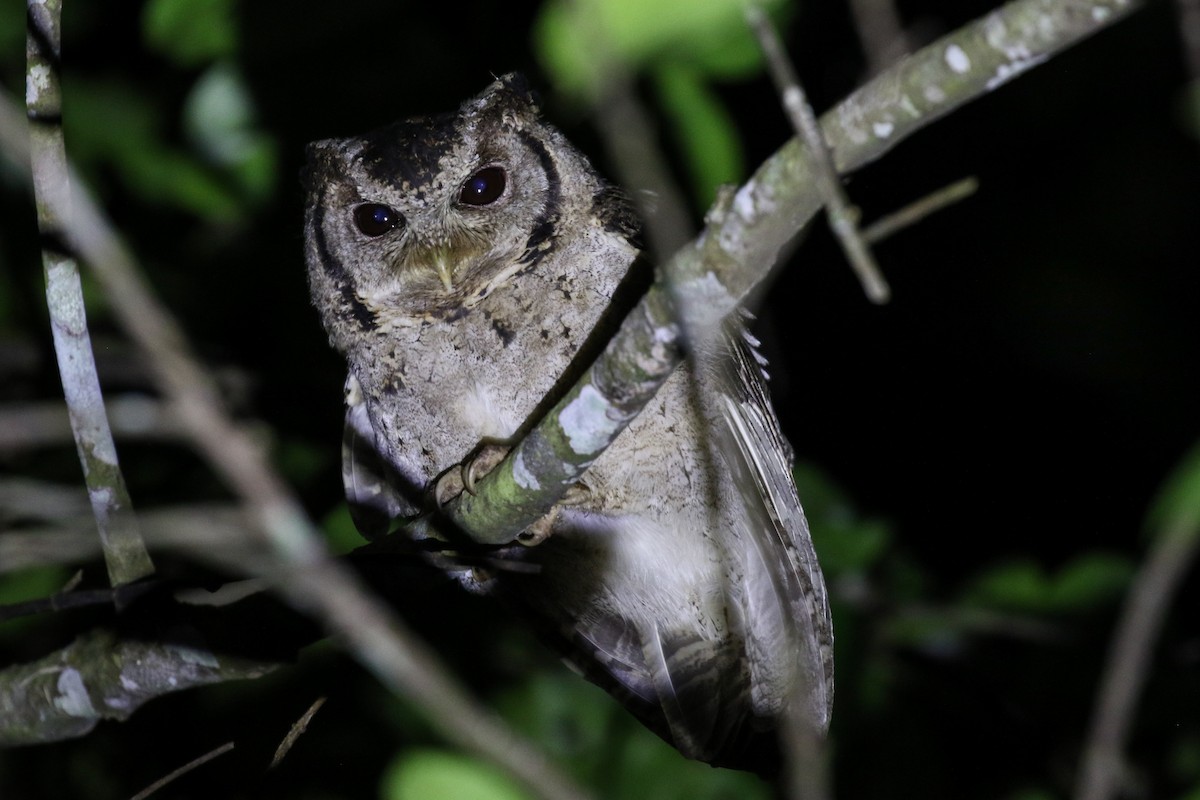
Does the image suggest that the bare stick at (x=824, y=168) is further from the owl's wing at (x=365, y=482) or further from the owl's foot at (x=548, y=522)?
the owl's wing at (x=365, y=482)

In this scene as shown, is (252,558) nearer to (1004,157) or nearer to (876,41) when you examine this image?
(876,41)

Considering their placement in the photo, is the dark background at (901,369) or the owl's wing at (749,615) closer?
the owl's wing at (749,615)

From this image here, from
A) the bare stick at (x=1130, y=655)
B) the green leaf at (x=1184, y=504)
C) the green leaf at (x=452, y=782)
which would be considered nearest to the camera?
the bare stick at (x=1130, y=655)

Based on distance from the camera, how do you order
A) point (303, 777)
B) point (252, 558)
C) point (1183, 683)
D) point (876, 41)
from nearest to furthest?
point (252, 558) < point (876, 41) < point (1183, 683) < point (303, 777)

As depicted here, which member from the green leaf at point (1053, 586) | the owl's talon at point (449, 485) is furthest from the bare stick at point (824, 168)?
the green leaf at point (1053, 586)

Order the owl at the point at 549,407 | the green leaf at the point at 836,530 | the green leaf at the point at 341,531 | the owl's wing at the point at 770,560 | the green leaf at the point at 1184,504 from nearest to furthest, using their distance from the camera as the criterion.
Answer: the green leaf at the point at 1184,504, the owl at the point at 549,407, the owl's wing at the point at 770,560, the green leaf at the point at 341,531, the green leaf at the point at 836,530

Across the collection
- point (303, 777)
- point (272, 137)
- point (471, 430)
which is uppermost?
point (272, 137)

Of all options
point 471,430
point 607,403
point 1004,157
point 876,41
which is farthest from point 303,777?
point 1004,157
